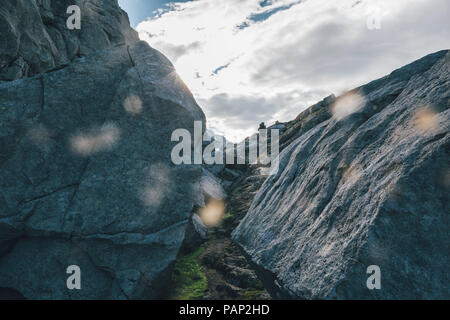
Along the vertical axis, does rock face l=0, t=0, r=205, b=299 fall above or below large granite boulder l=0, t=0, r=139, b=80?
below

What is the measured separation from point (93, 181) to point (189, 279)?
5.78 metres

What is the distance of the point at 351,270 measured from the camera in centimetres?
585

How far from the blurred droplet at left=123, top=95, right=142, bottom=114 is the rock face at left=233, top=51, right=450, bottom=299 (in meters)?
7.83

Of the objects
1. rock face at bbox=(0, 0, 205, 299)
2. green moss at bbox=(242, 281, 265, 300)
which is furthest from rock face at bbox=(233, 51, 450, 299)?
Result: rock face at bbox=(0, 0, 205, 299)

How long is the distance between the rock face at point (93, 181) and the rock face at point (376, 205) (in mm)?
4519

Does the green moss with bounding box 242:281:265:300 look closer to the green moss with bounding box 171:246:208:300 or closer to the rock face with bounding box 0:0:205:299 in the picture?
the green moss with bounding box 171:246:208:300

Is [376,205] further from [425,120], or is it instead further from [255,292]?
[255,292]

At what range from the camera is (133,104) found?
10820mm

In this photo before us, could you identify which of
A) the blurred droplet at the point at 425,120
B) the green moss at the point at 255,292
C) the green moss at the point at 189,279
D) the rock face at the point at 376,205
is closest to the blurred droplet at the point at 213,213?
the green moss at the point at 189,279

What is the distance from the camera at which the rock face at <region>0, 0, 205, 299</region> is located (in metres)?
9.14

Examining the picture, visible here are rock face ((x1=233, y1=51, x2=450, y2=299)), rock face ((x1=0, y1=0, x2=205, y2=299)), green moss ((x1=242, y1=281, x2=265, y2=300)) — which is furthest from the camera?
rock face ((x1=0, y1=0, x2=205, y2=299))

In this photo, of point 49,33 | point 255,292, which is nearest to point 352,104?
point 255,292
